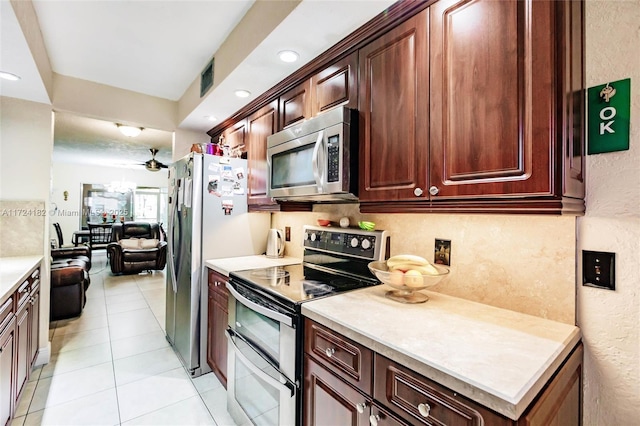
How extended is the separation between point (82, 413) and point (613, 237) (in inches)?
115

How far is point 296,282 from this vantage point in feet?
5.47

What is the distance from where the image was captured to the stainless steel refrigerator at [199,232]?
7.45 ft

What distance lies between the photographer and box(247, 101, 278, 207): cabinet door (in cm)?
225

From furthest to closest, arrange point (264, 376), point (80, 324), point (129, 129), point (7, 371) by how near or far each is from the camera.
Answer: point (129, 129) → point (80, 324) → point (7, 371) → point (264, 376)

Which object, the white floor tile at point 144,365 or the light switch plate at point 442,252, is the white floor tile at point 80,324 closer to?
the white floor tile at point 144,365

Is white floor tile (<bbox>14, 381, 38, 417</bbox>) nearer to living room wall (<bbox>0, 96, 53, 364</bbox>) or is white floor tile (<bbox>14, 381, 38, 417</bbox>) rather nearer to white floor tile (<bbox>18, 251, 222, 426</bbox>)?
white floor tile (<bbox>18, 251, 222, 426</bbox>)

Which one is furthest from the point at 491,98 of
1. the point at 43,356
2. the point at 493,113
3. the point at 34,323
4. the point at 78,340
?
the point at 78,340

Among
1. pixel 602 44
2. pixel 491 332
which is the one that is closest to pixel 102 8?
pixel 602 44

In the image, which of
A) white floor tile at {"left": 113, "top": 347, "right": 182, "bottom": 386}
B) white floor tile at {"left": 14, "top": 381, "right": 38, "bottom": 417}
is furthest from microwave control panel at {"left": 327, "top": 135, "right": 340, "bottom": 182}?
white floor tile at {"left": 14, "top": 381, "right": 38, "bottom": 417}

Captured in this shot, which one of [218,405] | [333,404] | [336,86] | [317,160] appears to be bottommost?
[218,405]

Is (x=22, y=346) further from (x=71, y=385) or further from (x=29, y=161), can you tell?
(x=29, y=161)

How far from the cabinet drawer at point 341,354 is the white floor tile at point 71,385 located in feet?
6.22

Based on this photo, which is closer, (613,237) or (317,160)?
(613,237)

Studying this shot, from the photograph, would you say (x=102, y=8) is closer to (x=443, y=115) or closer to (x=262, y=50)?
(x=262, y=50)
